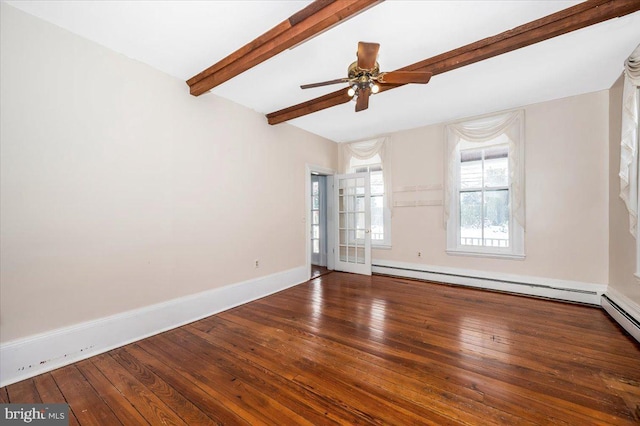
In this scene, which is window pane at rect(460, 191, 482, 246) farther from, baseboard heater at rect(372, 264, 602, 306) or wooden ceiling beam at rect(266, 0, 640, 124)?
wooden ceiling beam at rect(266, 0, 640, 124)

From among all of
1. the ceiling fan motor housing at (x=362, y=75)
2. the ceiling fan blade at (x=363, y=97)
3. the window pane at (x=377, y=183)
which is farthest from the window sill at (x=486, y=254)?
the ceiling fan motor housing at (x=362, y=75)

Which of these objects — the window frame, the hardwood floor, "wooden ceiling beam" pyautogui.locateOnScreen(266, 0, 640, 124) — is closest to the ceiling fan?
"wooden ceiling beam" pyautogui.locateOnScreen(266, 0, 640, 124)

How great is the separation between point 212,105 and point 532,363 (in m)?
4.18

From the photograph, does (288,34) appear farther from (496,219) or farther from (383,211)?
(496,219)

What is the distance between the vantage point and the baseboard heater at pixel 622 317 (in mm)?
2398

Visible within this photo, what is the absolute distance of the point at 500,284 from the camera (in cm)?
388

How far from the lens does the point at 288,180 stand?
4305mm

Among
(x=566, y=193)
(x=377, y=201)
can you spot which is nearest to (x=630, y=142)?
(x=566, y=193)

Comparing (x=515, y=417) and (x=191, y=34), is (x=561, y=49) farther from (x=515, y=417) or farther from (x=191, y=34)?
(x=191, y=34)

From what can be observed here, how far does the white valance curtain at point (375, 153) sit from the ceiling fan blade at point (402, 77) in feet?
8.90

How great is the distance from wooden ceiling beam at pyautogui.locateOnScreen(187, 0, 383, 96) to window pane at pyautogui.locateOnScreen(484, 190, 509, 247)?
355cm

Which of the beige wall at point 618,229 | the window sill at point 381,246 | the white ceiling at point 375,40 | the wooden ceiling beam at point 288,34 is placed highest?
the white ceiling at point 375,40

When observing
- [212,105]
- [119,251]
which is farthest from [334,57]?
[119,251]

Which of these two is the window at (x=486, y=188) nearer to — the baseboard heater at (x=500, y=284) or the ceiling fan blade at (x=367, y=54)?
the baseboard heater at (x=500, y=284)
